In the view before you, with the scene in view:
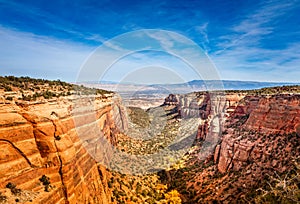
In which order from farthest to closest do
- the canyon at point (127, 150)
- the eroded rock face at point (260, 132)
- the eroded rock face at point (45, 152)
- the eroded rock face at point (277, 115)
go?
the eroded rock face at point (260, 132) → the eroded rock face at point (277, 115) → the canyon at point (127, 150) → the eroded rock face at point (45, 152)

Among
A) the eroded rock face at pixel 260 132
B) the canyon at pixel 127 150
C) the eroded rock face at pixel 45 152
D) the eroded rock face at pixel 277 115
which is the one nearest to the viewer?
the eroded rock face at pixel 45 152

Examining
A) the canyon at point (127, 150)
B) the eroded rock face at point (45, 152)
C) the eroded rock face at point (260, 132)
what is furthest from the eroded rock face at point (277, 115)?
the eroded rock face at point (45, 152)

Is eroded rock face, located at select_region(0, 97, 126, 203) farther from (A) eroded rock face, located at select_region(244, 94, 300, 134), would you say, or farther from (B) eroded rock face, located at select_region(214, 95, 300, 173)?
(A) eroded rock face, located at select_region(244, 94, 300, 134)

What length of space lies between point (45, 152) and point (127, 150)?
2376 cm

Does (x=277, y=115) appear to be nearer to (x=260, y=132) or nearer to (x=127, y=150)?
(x=260, y=132)

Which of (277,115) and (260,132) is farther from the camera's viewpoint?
(260,132)

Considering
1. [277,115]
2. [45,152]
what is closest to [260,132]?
[277,115]

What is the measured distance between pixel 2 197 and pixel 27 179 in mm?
1718

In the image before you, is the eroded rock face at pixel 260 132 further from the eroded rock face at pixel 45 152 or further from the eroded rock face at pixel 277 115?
the eroded rock face at pixel 45 152

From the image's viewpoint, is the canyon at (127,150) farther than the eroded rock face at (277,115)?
No

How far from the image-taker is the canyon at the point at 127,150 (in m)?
13.0

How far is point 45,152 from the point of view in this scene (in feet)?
46.1

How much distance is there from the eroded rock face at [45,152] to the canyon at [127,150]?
0.17 ft

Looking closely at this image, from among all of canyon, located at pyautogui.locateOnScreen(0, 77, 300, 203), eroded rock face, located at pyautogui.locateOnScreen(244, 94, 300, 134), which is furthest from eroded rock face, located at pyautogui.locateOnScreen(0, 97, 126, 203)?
eroded rock face, located at pyautogui.locateOnScreen(244, 94, 300, 134)
